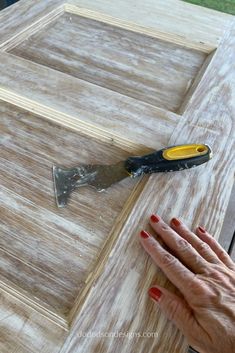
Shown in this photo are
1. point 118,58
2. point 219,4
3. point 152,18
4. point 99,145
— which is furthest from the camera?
point 219,4

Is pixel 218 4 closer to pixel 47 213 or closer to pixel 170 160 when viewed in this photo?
pixel 170 160

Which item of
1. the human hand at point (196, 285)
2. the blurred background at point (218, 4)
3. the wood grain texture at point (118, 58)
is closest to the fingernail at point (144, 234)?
the human hand at point (196, 285)

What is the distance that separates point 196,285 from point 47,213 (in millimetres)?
293

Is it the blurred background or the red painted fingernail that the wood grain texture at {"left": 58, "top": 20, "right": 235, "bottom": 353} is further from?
the blurred background

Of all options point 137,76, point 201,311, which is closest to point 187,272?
point 201,311

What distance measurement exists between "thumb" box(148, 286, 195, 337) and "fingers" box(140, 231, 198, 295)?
0.02 metres

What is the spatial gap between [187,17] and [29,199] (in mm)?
833

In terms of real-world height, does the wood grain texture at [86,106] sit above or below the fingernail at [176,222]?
above

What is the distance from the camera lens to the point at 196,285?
20.4 inches

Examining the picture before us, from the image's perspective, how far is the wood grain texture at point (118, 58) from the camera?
0.86m

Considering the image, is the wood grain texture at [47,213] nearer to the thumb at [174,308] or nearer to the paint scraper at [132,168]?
the paint scraper at [132,168]

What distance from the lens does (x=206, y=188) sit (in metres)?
0.65

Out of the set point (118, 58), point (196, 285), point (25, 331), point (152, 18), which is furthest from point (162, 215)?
point (152, 18)

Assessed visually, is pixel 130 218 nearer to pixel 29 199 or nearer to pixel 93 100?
pixel 29 199
